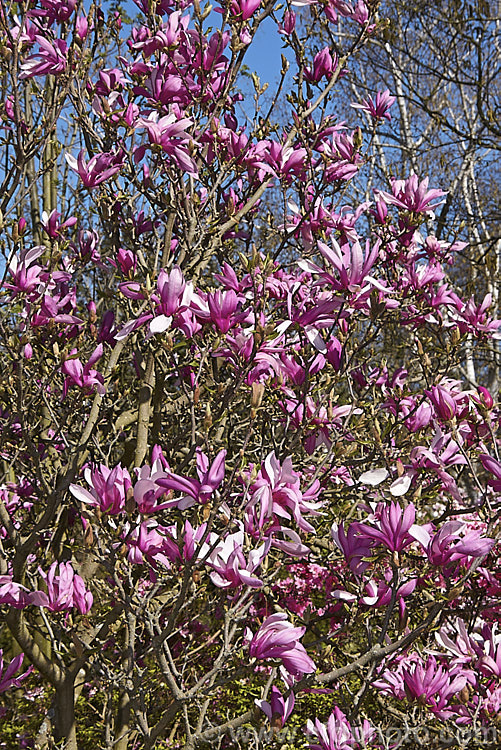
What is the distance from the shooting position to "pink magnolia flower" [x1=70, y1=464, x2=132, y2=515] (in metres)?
1.62

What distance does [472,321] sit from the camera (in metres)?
2.58

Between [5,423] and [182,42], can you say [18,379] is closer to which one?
[5,423]

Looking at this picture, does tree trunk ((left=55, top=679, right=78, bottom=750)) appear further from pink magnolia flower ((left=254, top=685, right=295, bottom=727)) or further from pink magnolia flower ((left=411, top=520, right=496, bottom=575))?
pink magnolia flower ((left=411, top=520, right=496, bottom=575))

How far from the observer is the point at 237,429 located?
2963 millimetres

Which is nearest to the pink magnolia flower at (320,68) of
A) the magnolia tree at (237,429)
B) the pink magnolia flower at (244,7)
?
the magnolia tree at (237,429)

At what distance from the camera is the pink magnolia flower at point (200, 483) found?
5.05 feet

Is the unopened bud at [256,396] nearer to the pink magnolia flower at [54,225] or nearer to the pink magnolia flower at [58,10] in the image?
the pink magnolia flower at [54,225]

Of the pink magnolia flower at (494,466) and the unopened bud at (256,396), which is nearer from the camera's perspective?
the unopened bud at (256,396)

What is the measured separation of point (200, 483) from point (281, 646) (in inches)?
16.6

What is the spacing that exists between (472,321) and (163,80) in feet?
4.90

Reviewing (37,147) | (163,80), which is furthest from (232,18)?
(37,147)

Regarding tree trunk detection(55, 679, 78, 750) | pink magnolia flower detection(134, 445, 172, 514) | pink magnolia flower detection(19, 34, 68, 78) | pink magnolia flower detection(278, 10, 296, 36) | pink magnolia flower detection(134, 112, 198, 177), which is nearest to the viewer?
pink magnolia flower detection(134, 445, 172, 514)

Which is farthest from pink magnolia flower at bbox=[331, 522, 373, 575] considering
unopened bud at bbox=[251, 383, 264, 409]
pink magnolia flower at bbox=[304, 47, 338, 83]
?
pink magnolia flower at bbox=[304, 47, 338, 83]

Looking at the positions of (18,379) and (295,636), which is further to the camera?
(18,379)
